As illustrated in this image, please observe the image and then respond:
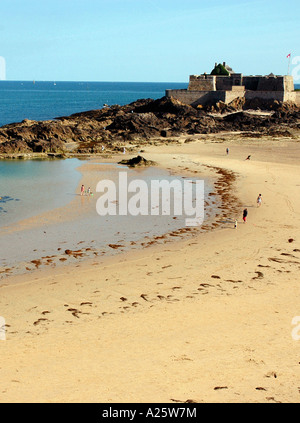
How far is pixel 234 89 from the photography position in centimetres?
6444

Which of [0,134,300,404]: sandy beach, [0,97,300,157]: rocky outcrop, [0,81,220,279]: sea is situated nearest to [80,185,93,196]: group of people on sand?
[0,81,220,279]: sea

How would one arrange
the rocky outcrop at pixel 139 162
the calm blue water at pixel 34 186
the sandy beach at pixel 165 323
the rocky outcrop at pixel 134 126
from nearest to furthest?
1. the sandy beach at pixel 165 323
2. the calm blue water at pixel 34 186
3. the rocky outcrop at pixel 139 162
4. the rocky outcrop at pixel 134 126

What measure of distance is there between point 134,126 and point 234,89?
20363mm

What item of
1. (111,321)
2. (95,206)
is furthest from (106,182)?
(111,321)

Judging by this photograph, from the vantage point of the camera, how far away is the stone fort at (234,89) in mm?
63125

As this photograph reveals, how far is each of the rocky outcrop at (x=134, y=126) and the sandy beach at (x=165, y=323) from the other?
87.4 ft

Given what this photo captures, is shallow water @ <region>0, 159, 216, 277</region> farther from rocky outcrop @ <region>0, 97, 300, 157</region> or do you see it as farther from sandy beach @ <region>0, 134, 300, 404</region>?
rocky outcrop @ <region>0, 97, 300, 157</region>

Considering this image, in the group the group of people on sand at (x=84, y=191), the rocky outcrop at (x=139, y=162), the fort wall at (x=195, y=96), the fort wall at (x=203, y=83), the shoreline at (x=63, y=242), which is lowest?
the shoreline at (x=63, y=242)

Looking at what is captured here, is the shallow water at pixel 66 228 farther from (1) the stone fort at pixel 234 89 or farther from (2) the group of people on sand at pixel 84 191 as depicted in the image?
(1) the stone fort at pixel 234 89

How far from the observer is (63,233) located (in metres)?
19.0

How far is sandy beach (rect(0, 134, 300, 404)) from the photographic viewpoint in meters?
8.72

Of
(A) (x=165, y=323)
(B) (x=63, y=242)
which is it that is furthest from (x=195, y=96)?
(A) (x=165, y=323)

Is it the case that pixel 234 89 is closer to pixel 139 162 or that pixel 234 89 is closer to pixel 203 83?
pixel 203 83

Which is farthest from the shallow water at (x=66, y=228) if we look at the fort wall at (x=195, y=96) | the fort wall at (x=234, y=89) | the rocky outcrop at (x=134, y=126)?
the fort wall at (x=234, y=89)
